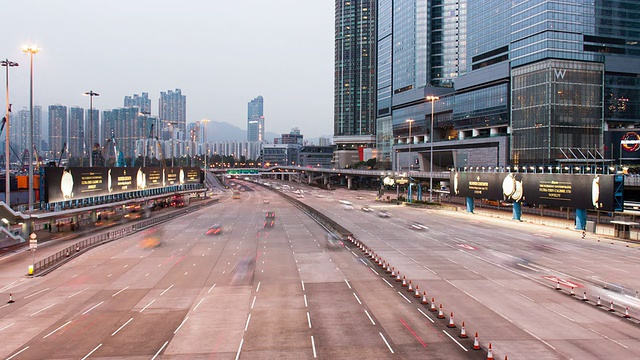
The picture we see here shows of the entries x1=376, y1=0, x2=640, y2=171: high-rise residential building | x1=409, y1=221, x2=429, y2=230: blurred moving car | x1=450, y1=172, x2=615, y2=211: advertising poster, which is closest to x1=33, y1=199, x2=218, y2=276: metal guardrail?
x1=409, y1=221, x2=429, y2=230: blurred moving car

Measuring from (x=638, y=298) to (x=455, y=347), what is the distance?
16503 mm

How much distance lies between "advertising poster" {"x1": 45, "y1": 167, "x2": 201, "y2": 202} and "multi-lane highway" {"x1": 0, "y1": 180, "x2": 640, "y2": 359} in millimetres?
9188

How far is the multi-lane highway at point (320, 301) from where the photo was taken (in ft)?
74.6

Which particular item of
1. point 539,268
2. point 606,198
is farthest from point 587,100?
point 539,268

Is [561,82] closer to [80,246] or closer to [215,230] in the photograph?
[215,230]

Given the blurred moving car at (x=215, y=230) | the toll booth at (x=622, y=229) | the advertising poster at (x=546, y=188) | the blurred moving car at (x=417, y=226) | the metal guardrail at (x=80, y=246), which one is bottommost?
the blurred moving car at (x=215, y=230)

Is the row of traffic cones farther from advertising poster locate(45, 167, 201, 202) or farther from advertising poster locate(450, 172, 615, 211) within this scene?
advertising poster locate(45, 167, 201, 202)

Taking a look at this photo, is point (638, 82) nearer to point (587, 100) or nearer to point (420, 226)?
point (587, 100)

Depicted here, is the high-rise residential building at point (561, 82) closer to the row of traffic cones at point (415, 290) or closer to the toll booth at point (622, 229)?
the toll booth at point (622, 229)

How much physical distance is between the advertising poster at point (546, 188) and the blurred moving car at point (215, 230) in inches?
1685

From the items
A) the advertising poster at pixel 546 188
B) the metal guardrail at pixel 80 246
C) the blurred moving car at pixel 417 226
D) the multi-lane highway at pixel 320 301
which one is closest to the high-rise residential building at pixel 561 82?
the advertising poster at pixel 546 188

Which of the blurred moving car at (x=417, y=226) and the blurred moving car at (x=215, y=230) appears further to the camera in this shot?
the blurred moving car at (x=417, y=226)

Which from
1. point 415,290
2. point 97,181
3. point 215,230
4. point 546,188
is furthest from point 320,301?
point 97,181

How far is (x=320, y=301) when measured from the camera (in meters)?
30.6
